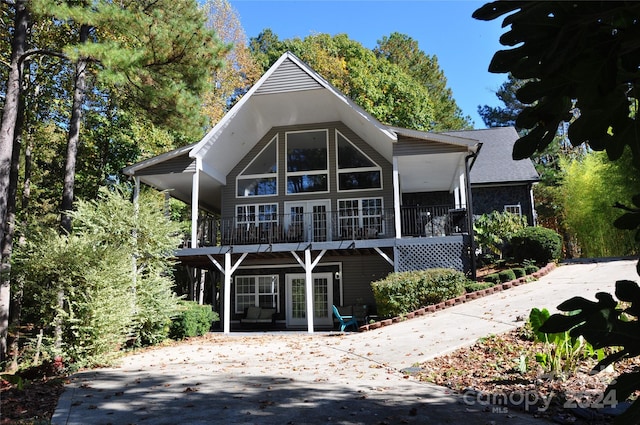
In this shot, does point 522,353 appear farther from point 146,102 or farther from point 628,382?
point 146,102

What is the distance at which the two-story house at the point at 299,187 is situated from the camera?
14.5m

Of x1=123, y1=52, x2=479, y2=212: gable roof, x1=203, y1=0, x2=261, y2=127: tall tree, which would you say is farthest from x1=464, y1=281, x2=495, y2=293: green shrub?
x1=203, y1=0, x2=261, y2=127: tall tree

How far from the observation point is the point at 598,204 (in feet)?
62.7

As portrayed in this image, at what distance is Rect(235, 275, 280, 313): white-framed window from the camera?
16.7m

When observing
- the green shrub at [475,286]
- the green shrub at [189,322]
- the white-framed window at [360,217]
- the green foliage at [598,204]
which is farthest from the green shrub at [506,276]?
the green shrub at [189,322]

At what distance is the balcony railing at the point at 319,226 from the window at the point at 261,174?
37.7 inches

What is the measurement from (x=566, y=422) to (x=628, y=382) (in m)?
3.03

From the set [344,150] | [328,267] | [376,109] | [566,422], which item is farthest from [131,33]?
[376,109]

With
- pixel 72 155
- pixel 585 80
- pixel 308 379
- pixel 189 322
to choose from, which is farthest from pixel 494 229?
pixel 585 80

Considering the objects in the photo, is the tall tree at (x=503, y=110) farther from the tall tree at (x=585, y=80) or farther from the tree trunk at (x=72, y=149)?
the tall tree at (x=585, y=80)

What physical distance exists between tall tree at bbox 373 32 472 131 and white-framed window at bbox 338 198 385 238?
2079 centimetres

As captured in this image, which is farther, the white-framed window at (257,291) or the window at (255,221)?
the white-framed window at (257,291)

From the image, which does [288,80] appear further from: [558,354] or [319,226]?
[558,354]

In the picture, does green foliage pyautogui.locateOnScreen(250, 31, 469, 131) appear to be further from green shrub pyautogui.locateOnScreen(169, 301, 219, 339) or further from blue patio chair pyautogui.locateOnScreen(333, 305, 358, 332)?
green shrub pyautogui.locateOnScreen(169, 301, 219, 339)
